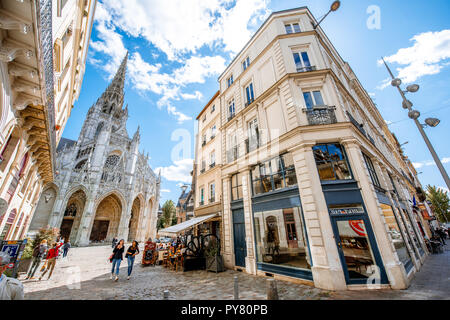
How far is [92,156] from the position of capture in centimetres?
3219

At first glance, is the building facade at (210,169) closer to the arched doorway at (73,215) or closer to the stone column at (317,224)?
the stone column at (317,224)

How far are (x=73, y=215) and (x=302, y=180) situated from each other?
36989mm

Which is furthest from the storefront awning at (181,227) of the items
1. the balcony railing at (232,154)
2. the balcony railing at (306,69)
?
the balcony railing at (306,69)

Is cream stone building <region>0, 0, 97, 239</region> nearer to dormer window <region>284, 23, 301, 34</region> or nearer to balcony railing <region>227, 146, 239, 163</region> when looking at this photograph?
balcony railing <region>227, 146, 239, 163</region>

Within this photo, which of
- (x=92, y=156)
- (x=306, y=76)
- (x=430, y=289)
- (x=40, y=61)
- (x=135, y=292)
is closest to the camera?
(x=40, y=61)

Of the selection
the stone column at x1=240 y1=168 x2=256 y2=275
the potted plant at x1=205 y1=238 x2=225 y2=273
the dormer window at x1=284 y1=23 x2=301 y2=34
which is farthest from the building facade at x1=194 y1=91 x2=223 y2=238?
the dormer window at x1=284 y1=23 x2=301 y2=34

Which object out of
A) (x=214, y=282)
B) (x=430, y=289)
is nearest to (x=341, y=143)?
(x=430, y=289)

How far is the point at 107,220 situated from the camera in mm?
32781

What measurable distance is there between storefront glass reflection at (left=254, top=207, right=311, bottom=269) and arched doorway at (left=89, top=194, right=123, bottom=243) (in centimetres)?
3246

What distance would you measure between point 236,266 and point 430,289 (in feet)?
22.7

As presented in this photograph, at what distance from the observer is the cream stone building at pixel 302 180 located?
594 centimetres

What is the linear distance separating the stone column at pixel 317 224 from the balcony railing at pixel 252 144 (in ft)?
8.14

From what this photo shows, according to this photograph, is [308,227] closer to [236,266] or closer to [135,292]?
[236,266]

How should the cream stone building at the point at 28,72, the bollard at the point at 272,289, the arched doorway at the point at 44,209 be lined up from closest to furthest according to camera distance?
the bollard at the point at 272,289
the cream stone building at the point at 28,72
the arched doorway at the point at 44,209
